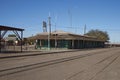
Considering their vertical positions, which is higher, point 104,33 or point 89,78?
point 104,33

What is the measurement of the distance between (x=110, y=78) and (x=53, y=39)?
5626 centimetres

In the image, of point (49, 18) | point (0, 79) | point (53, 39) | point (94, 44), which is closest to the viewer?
point (0, 79)

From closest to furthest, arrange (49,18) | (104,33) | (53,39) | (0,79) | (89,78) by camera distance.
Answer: (0,79) < (89,78) < (49,18) < (53,39) < (104,33)

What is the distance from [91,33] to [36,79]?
476 feet

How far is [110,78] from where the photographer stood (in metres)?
11.7

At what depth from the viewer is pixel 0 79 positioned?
10.6m

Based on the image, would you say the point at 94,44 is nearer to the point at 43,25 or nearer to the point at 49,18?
the point at 43,25

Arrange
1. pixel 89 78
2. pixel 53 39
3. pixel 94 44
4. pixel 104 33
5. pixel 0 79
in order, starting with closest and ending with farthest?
pixel 0 79 → pixel 89 78 → pixel 53 39 → pixel 94 44 → pixel 104 33

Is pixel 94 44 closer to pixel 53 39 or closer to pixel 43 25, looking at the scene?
pixel 43 25

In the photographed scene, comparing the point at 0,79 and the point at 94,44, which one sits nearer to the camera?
the point at 0,79

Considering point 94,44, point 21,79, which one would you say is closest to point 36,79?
point 21,79

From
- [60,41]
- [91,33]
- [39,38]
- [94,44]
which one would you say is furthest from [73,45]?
[91,33]

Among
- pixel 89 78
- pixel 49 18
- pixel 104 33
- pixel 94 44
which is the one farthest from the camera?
pixel 104 33

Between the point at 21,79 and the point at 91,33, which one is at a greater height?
the point at 91,33
